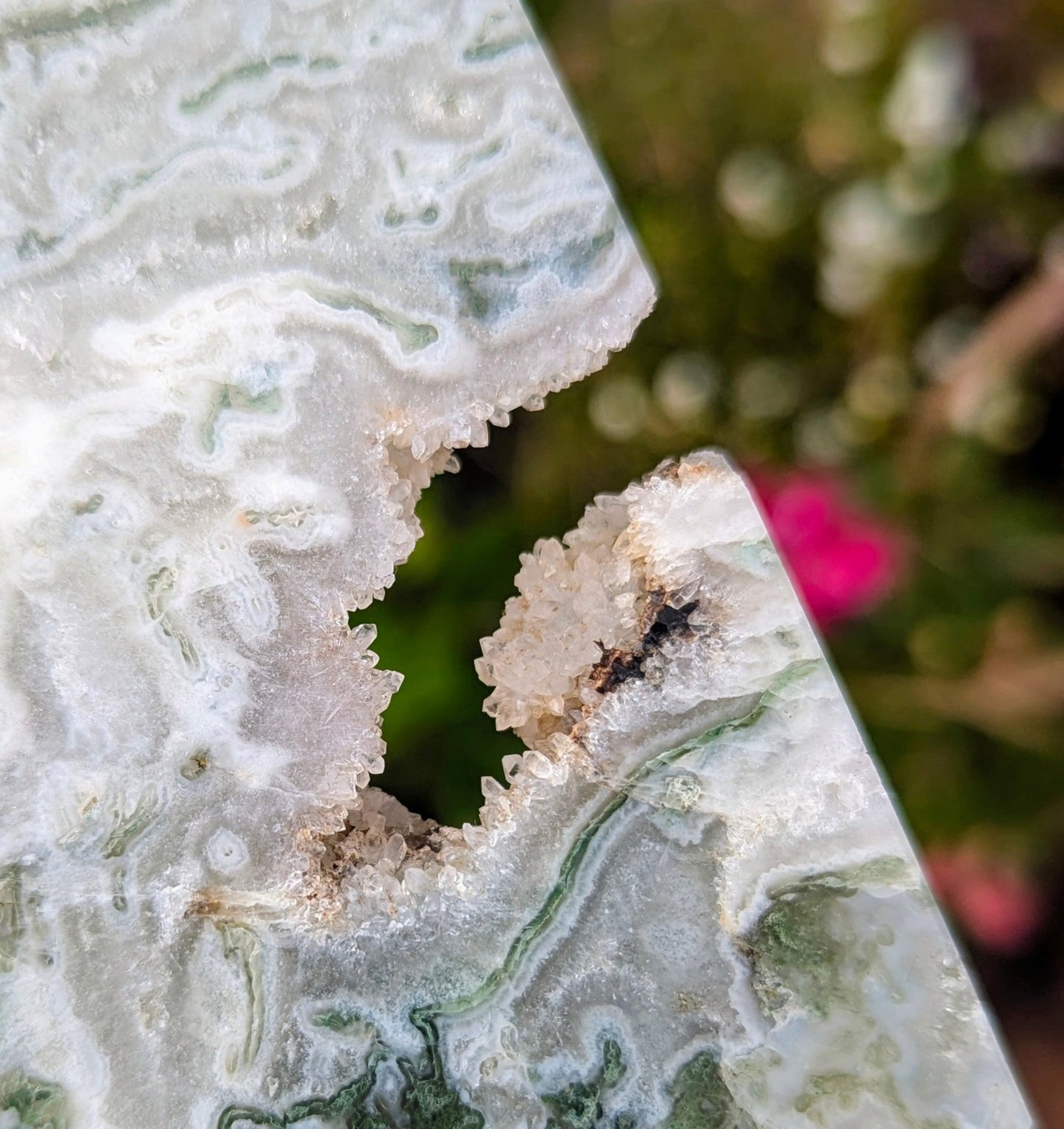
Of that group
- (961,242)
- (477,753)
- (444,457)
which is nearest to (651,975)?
(477,753)

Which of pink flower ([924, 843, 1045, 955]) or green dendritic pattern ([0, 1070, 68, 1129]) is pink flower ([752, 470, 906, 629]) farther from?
green dendritic pattern ([0, 1070, 68, 1129])

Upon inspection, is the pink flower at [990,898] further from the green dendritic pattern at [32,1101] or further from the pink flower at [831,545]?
the green dendritic pattern at [32,1101]

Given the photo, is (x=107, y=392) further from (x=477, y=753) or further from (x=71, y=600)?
(x=477, y=753)

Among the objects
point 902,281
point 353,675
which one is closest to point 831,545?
point 902,281

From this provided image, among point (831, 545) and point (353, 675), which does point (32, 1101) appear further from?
point (831, 545)

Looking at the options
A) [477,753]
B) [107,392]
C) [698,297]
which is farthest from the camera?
[477,753]

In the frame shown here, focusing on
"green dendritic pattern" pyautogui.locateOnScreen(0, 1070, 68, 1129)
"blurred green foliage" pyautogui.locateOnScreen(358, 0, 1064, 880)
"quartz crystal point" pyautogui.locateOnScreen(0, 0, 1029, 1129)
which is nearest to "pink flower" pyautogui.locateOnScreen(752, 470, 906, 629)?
"blurred green foliage" pyautogui.locateOnScreen(358, 0, 1064, 880)

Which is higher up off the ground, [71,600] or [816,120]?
[71,600]
